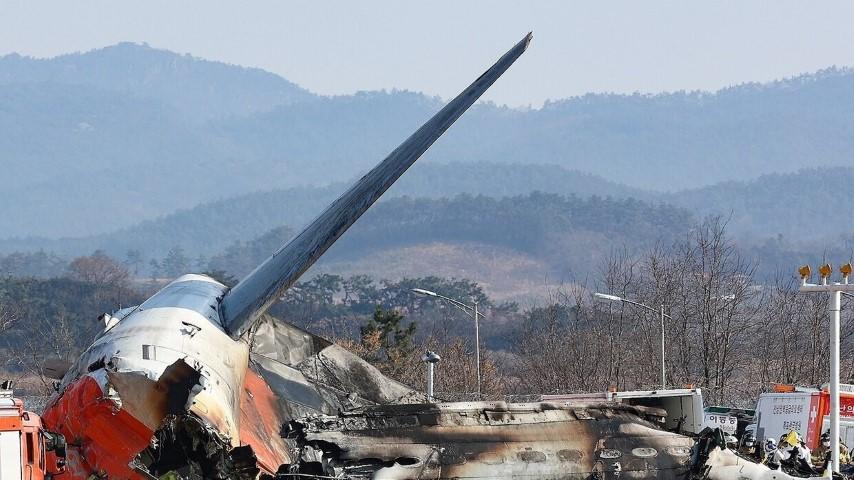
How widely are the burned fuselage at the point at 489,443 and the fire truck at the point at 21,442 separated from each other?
3714 millimetres

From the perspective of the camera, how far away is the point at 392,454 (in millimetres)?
21125

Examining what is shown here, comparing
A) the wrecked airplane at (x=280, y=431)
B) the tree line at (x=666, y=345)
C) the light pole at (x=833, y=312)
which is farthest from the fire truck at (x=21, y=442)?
the tree line at (x=666, y=345)

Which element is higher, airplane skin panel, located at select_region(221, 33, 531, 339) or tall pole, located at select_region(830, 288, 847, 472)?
airplane skin panel, located at select_region(221, 33, 531, 339)

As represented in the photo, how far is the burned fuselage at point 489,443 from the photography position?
21109 millimetres

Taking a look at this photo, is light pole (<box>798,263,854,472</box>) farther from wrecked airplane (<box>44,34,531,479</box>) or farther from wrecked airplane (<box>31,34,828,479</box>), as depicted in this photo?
wrecked airplane (<box>31,34,828,479</box>)

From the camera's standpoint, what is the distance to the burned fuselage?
21109 mm

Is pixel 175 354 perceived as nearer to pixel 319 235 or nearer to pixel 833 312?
pixel 319 235

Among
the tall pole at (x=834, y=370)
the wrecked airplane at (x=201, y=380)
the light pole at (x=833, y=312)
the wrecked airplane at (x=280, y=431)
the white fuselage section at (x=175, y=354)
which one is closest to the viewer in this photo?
the wrecked airplane at (x=280, y=431)

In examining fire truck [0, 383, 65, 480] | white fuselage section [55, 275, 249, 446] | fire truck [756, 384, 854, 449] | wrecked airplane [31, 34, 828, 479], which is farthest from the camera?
fire truck [756, 384, 854, 449]

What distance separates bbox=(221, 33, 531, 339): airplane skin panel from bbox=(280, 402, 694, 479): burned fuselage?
186 inches

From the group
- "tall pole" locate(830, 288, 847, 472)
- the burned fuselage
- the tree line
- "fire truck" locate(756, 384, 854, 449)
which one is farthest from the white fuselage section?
the tree line

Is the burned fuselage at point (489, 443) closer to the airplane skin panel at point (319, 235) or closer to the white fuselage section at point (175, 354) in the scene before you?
the white fuselage section at point (175, 354)

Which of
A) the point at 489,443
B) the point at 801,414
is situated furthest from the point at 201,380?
the point at 801,414

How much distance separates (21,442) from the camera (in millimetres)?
20000
